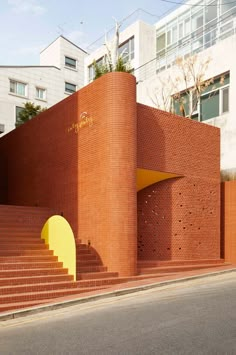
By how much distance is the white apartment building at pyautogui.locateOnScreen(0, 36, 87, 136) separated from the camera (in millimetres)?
34594

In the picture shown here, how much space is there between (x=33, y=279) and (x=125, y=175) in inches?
147

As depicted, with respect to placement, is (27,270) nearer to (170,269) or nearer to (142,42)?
(170,269)

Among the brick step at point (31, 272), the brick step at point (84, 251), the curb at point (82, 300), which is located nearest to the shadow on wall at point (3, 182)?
the brick step at point (84, 251)

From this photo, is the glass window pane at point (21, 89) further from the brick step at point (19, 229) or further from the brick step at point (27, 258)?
the brick step at point (27, 258)

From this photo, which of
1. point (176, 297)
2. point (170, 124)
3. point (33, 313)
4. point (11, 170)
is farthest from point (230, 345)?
point (11, 170)

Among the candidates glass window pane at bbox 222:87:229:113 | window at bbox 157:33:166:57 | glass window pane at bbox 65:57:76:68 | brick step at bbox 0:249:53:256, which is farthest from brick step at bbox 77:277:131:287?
glass window pane at bbox 65:57:76:68

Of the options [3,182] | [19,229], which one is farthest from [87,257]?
[3,182]

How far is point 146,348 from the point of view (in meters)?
5.96

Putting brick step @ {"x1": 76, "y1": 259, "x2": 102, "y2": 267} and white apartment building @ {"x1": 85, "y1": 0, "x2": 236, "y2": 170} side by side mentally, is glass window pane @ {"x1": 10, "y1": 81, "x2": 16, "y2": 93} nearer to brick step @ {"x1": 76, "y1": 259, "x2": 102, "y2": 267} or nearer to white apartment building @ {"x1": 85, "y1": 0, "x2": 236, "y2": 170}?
white apartment building @ {"x1": 85, "y1": 0, "x2": 236, "y2": 170}

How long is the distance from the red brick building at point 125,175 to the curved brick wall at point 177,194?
1.2 inches

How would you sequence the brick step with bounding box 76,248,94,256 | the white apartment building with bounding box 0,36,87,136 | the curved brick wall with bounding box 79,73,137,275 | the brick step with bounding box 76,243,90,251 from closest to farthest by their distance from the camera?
the curved brick wall with bounding box 79,73,137,275
the brick step with bounding box 76,248,94,256
the brick step with bounding box 76,243,90,251
the white apartment building with bounding box 0,36,87,136

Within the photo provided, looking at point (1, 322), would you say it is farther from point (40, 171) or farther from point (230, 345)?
point (40, 171)

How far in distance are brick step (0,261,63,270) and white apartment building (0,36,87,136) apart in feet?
76.6

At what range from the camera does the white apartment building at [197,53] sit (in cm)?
1944
